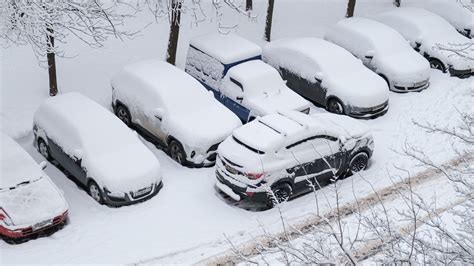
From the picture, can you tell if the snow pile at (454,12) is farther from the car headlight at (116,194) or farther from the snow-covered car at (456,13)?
the car headlight at (116,194)

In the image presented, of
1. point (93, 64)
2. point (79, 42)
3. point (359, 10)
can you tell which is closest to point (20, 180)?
point (93, 64)

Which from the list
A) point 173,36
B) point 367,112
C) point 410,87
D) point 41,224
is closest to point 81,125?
point 41,224

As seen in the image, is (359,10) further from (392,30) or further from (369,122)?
(369,122)

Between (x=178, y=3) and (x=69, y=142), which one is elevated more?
(x=178, y=3)

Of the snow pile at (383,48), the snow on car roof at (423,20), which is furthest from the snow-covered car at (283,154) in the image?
Result: the snow on car roof at (423,20)

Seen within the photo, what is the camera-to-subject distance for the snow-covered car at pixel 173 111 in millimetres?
15016

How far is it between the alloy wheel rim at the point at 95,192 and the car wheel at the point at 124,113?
299 cm

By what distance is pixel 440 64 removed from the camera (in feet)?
66.3

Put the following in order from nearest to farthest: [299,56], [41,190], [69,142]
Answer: [41,190] < [69,142] < [299,56]

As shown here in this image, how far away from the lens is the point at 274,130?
14086mm

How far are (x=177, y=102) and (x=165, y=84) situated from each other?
0.64m

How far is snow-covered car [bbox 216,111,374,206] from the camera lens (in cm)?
1353

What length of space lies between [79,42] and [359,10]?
Answer: 1099 centimetres

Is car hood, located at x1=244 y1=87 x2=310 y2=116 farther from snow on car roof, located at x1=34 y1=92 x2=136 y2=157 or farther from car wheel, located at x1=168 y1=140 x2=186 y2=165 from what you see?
snow on car roof, located at x1=34 y1=92 x2=136 y2=157
